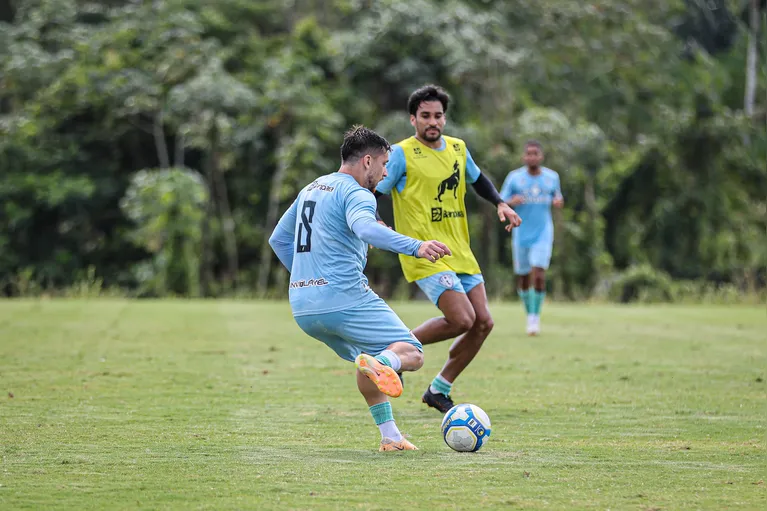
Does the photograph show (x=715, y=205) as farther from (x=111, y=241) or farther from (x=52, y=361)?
(x=52, y=361)

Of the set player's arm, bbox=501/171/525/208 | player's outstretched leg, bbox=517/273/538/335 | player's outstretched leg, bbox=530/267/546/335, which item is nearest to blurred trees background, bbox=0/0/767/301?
player's outstretched leg, bbox=517/273/538/335

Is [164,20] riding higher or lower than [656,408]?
higher

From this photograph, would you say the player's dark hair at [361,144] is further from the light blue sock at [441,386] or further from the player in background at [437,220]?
the light blue sock at [441,386]

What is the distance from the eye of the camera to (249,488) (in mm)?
5734

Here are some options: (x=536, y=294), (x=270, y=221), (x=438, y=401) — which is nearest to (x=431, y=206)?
(x=438, y=401)

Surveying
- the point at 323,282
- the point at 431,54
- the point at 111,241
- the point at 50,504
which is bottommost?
the point at 111,241

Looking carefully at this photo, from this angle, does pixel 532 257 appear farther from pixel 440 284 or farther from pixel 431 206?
pixel 440 284

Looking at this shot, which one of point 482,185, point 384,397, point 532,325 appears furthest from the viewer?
point 532,325

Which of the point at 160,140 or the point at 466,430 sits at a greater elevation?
the point at 160,140

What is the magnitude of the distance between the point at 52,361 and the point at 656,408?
6.24m

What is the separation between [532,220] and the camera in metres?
16.0

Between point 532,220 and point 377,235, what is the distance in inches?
387

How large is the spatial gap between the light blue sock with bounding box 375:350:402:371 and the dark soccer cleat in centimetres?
210

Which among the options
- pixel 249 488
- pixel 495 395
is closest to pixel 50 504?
pixel 249 488
